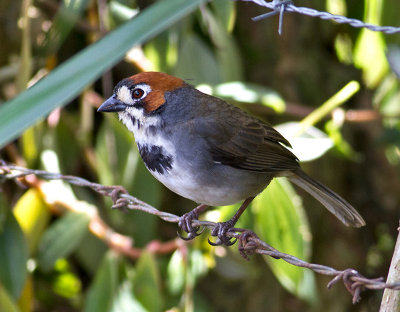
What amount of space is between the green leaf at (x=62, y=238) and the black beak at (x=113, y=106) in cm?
100

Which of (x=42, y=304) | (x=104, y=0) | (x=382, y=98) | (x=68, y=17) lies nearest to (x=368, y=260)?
(x=382, y=98)

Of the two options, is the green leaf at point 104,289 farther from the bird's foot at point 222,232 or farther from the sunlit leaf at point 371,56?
the sunlit leaf at point 371,56

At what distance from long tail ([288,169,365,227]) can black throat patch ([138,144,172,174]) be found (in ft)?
2.31

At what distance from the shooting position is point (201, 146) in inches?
104

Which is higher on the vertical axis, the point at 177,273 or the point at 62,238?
the point at 62,238

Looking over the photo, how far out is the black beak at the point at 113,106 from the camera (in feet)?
8.93

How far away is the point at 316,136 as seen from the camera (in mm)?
3180

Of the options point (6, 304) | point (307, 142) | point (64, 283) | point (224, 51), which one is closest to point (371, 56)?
point (224, 51)

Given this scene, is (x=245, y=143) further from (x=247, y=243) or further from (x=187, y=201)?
(x=187, y=201)

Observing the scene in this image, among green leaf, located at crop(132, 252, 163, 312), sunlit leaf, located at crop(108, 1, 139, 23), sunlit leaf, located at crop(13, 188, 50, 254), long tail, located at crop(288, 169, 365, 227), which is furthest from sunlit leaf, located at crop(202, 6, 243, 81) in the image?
sunlit leaf, located at crop(13, 188, 50, 254)

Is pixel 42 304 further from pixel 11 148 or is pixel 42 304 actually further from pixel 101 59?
pixel 101 59

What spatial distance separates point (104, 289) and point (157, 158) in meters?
1.08

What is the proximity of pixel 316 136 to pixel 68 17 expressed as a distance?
4.33 ft

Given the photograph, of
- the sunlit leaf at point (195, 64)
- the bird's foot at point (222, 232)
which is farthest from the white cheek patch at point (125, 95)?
the sunlit leaf at point (195, 64)
